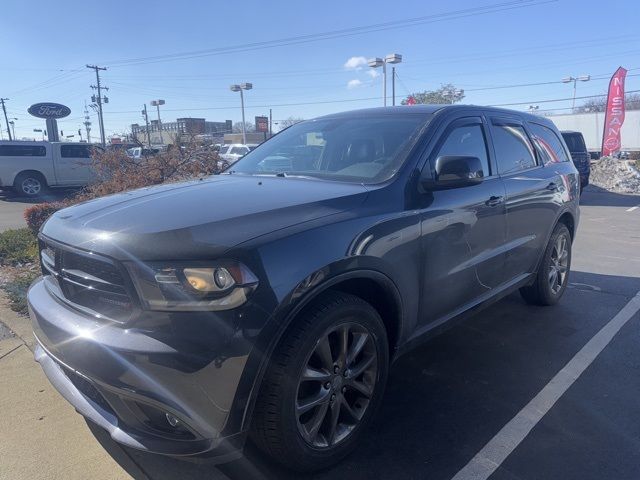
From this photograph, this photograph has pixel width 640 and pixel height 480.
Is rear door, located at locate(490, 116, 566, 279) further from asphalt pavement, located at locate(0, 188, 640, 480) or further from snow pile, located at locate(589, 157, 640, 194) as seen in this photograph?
snow pile, located at locate(589, 157, 640, 194)

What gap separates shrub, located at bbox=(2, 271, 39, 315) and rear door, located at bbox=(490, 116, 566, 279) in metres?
4.46

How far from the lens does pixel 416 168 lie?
2.96 metres

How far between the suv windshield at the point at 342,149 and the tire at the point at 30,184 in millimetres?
15940

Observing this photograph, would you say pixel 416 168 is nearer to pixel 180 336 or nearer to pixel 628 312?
pixel 180 336

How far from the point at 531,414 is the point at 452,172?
1.58 metres

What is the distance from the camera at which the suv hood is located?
2062mm

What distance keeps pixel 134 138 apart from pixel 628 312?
8480 millimetres

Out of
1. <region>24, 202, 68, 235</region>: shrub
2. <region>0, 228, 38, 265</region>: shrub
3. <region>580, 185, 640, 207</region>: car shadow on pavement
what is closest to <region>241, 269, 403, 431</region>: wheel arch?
<region>0, 228, 38, 265</region>: shrub

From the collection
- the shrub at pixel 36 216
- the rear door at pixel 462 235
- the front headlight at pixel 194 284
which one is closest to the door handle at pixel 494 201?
the rear door at pixel 462 235

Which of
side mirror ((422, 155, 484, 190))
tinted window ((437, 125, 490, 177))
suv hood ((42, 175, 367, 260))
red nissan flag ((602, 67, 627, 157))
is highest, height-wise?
red nissan flag ((602, 67, 627, 157))

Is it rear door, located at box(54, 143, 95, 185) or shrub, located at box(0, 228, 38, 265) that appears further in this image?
rear door, located at box(54, 143, 95, 185)

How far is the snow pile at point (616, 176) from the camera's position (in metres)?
17.2

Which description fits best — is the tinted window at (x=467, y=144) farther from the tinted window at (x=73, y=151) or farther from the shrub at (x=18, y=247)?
the tinted window at (x=73, y=151)

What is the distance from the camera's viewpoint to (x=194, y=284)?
2.00 meters
